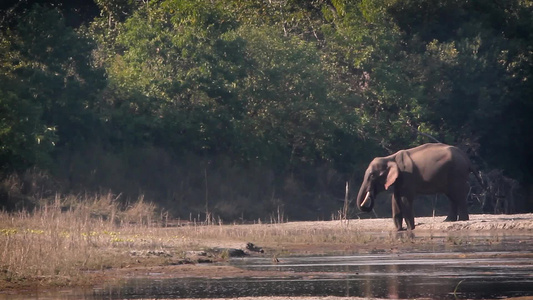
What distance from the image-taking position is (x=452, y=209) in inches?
1211

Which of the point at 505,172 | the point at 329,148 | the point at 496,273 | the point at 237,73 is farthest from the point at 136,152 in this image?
the point at 496,273

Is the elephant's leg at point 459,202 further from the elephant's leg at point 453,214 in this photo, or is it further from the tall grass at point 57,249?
the tall grass at point 57,249

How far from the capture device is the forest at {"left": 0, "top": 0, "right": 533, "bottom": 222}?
112 feet

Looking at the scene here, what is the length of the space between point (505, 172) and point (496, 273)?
29.0 m

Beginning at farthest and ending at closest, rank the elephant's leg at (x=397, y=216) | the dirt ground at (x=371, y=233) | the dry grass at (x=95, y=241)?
the elephant's leg at (x=397, y=216) → the dirt ground at (x=371, y=233) → the dry grass at (x=95, y=241)

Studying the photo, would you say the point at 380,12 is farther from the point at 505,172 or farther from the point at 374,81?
the point at 505,172

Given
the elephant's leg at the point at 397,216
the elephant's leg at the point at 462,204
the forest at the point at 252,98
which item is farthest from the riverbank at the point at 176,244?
the forest at the point at 252,98

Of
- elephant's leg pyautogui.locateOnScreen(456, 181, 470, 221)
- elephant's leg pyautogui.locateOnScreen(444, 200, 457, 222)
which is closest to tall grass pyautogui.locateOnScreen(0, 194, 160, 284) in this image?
elephant's leg pyautogui.locateOnScreen(444, 200, 457, 222)

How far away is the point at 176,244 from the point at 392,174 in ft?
34.1

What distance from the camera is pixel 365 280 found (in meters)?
15.9

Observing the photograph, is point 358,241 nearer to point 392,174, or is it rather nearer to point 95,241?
point 392,174

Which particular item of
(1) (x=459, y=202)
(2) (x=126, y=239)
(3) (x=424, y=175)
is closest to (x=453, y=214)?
(1) (x=459, y=202)

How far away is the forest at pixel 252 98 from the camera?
3412cm

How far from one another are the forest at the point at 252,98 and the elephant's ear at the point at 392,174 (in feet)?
15.4
